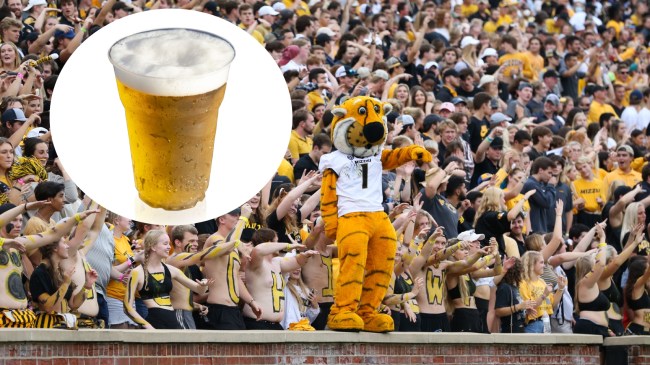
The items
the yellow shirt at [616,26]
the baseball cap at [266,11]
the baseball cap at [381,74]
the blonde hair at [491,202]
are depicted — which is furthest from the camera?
the yellow shirt at [616,26]

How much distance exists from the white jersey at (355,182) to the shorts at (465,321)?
228cm

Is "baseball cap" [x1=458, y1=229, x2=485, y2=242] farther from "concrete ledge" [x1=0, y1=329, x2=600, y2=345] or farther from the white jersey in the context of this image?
the white jersey

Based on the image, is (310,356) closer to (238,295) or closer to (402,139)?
(238,295)

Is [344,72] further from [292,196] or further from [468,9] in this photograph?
[468,9]

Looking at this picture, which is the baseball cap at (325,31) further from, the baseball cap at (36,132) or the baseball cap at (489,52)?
the baseball cap at (36,132)

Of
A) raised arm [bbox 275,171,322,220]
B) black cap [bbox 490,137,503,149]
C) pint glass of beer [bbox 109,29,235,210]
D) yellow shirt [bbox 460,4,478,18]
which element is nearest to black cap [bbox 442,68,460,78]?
black cap [bbox 490,137,503,149]

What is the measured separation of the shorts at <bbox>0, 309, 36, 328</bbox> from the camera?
21.9 feet

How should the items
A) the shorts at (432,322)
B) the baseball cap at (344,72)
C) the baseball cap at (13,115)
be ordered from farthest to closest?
1. the baseball cap at (344,72)
2. the shorts at (432,322)
3. the baseball cap at (13,115)

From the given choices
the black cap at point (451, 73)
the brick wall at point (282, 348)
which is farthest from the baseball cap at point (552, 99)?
the brick wall at point (282, 348)

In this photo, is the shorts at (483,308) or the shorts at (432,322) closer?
the shorts at (432,322)

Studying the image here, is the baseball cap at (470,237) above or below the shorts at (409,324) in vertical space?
above

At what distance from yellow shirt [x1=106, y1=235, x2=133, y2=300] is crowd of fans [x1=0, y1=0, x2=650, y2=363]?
0.6 inches

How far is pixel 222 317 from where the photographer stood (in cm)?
841

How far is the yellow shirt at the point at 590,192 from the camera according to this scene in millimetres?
14422
